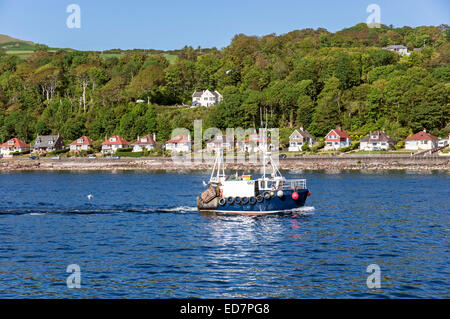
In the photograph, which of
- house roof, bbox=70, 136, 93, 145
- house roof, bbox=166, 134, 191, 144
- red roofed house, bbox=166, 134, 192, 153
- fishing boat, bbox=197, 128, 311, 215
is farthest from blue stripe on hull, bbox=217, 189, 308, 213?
house roof, bbox=70, 136, 93, 145

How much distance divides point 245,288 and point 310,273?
459 centimetres

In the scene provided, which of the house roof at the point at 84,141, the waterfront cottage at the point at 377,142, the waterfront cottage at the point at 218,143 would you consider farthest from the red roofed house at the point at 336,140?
the house roof at the point at 84,141

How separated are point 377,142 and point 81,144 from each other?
9033cm

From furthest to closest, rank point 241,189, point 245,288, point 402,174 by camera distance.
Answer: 1. point 402,174
2. point 241,189
3. point 245,288

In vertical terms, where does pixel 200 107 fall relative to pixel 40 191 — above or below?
above

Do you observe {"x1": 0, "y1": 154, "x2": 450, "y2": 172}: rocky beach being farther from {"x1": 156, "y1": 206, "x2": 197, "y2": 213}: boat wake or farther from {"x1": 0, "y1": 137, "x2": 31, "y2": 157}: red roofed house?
{"x1": 156, "y1": 206, "x2": 197, "y2": 213}: boat wake

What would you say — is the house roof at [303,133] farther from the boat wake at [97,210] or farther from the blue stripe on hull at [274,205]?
the blue stripe on hull at [274,205]

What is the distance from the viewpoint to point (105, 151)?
520 feet

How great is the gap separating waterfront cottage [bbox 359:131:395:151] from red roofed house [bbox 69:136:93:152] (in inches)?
3321

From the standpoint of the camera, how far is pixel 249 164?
119m

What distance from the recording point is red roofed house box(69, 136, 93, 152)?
164 m

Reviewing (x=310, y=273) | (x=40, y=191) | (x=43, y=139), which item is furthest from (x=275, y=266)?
(x=43, y=139)
